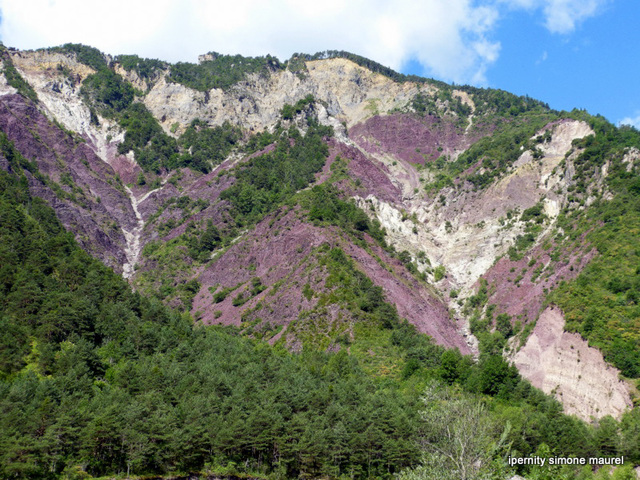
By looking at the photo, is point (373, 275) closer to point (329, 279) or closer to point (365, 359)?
point (329, 279)

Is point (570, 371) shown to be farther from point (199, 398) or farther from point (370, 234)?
point (199, 398)

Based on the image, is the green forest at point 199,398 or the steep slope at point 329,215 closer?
the green forest at point 199,398

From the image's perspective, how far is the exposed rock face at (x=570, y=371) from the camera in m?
80.1

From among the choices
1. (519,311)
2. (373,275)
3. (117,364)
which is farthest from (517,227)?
(117,364)

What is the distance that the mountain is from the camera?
289 feet

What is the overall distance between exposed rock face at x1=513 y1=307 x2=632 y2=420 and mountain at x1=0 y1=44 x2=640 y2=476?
28 cm

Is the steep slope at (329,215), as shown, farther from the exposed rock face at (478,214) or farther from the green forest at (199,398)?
the green forest at (199,398)

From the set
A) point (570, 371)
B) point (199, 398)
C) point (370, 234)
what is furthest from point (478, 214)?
point (199, 398)

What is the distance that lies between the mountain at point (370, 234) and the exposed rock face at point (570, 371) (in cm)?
28

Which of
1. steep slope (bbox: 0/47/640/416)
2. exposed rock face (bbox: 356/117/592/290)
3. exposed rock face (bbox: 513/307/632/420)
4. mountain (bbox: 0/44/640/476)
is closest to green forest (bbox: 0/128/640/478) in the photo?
mountain (bbox: 0/44/640/476)

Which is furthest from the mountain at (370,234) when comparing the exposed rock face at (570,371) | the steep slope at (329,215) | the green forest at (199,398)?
the green forest at (199,398)

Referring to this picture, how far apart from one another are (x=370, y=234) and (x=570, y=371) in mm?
58574

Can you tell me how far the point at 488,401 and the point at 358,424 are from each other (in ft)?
72.7

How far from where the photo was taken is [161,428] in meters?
50.8
